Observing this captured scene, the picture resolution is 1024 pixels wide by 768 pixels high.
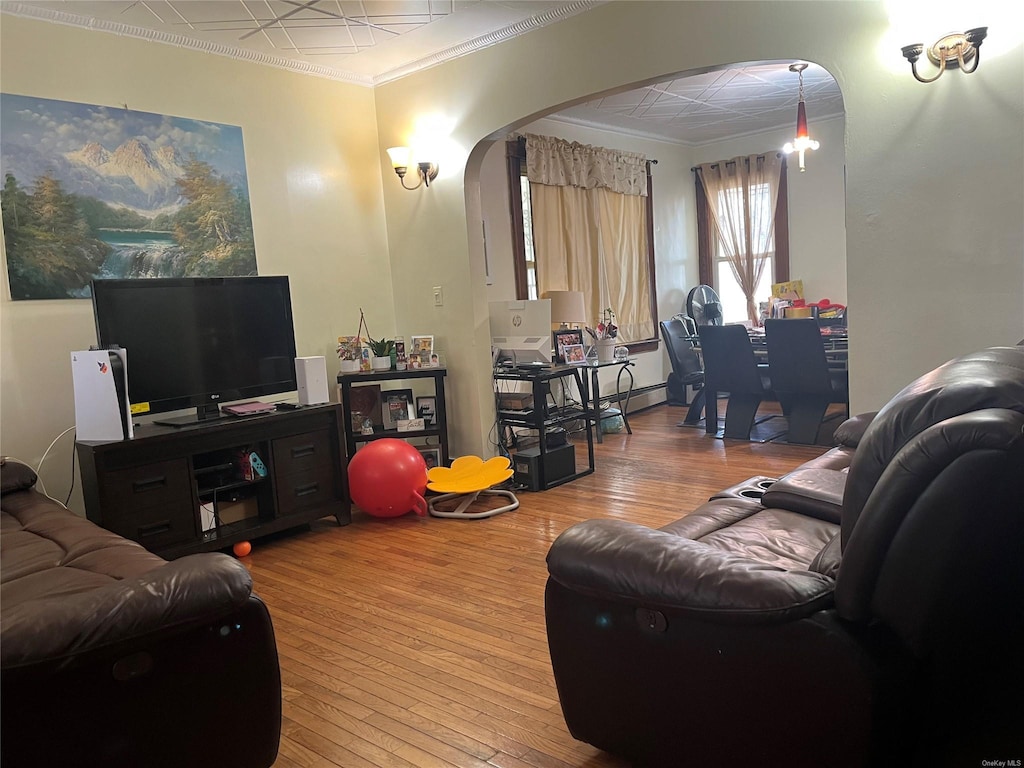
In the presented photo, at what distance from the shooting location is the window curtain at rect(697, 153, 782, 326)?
Result: 7.29 m

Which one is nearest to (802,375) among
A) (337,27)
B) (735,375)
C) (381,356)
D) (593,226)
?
(735,375)

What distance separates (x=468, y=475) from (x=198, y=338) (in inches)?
62.1

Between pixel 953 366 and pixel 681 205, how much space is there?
6408mm

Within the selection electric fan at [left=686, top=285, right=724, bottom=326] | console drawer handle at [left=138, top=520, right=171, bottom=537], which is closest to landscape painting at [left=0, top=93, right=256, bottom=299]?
console drawer handle at [left=138, top=520, right=171, bottom=537]

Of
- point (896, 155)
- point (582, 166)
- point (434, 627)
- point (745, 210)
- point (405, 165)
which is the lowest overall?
point (434, 627)

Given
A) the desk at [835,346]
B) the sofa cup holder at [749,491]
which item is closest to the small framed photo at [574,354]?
the desk at [835,346]

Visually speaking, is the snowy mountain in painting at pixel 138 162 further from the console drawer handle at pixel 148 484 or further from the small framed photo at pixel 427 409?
the small framed photo at pixel 427 409

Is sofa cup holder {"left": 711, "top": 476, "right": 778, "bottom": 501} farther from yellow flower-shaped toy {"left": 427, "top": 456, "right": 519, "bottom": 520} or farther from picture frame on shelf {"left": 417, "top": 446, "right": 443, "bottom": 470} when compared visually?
picture frame on shelf {"left": 417, "top": 446, "right": 443, "bottom": 470}

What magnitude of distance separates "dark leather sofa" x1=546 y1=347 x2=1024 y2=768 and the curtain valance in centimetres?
462

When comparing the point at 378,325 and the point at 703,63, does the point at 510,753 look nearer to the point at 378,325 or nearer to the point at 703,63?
the point at 703,63

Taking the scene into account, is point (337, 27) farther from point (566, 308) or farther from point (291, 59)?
point (566, 308)

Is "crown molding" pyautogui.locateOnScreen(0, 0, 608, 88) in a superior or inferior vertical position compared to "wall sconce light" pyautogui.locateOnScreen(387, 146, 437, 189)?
superior

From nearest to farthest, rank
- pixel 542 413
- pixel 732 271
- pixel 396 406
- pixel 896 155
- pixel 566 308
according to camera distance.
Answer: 1. pixel 896 155
2. pixel 542 413
3. pixel 396 406
4. pixel 566 308
5. pixel 732 271

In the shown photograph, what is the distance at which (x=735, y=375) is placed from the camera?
555cm
